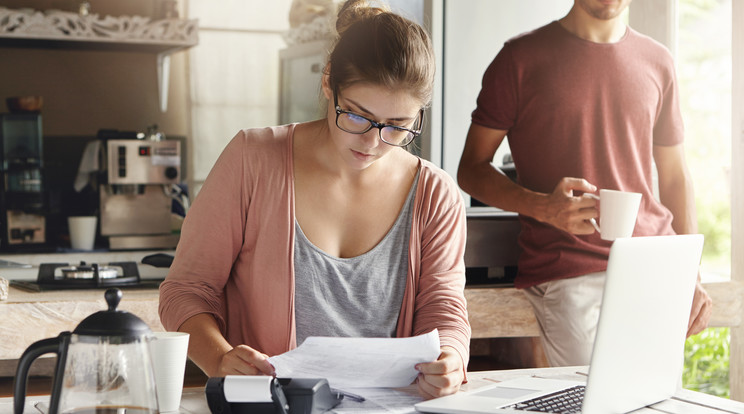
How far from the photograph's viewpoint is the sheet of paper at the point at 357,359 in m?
1.14

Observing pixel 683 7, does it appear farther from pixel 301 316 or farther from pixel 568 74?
pixel 301 316

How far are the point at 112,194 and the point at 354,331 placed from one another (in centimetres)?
242

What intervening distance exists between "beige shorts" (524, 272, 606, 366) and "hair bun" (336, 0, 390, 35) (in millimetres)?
951

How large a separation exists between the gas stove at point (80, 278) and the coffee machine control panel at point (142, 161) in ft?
3.78

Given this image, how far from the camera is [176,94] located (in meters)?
4.76

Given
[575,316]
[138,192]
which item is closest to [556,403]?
[575,316]

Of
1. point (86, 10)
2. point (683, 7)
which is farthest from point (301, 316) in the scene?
point (683, 7)

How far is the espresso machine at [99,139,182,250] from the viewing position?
142 inches

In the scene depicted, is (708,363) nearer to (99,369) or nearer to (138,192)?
(138,192)

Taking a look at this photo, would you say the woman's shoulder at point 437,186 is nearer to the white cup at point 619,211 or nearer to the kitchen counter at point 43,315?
the white cup at point 619,211

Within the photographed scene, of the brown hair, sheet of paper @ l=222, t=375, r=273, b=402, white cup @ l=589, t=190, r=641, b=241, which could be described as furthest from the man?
sheet of paper @ l=222, t=375, r=273, b=402

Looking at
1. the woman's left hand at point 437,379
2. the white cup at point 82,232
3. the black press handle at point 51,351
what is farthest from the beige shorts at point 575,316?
the white cup at point 82,232

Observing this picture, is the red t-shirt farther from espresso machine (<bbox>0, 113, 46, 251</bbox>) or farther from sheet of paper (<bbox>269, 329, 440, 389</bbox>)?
espresso machine (<bbox>0, 113, 46, 251</bbox>)

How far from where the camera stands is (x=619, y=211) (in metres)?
1.72
